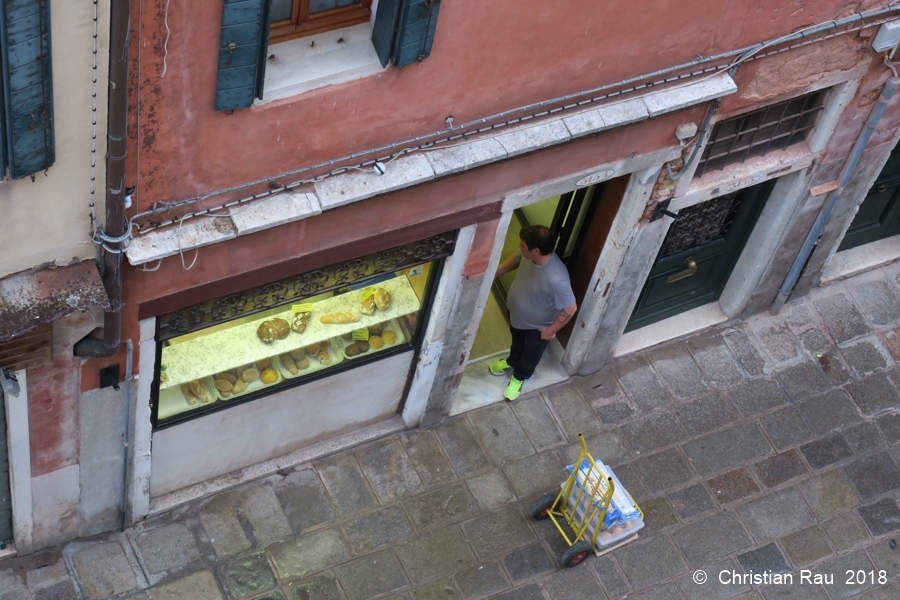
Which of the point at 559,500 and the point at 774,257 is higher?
the point at 774,257

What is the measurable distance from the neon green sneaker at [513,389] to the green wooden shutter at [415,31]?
4161mm

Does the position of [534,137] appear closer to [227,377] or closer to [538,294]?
[538,294]

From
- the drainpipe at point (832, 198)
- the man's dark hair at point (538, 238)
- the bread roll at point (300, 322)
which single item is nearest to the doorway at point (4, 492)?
the bread roll at point (300, 322)

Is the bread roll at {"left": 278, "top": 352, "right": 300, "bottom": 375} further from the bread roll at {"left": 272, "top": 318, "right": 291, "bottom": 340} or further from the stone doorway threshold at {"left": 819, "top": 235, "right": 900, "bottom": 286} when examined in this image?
the stone doorway threshold at {"left": 819, "top": 235, "right": 900, "bottom": 286}

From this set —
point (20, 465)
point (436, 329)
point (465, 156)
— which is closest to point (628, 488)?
point (436, 329)

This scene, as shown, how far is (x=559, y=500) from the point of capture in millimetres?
9164

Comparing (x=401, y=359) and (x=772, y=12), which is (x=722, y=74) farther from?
(x=401, y=359)

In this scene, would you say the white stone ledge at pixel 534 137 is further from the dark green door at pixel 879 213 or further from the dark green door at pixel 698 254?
the dark green door at pixel 879 213

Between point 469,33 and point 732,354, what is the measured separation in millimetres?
5228

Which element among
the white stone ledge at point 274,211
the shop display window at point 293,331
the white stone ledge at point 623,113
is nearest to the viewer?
the white stone ledge at point 274,211

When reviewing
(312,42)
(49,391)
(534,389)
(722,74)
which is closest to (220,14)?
(312,42)

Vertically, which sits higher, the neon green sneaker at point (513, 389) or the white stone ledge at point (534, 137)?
the neon green sneaker at point (513, 389)

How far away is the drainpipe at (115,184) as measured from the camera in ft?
16.4

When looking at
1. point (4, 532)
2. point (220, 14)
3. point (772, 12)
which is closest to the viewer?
point (220, 14)
